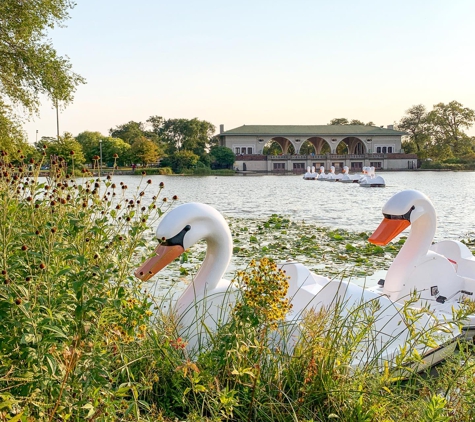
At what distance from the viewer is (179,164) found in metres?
50.8

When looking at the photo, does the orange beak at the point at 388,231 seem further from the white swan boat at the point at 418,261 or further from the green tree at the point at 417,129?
the green tree at the point at 417,129

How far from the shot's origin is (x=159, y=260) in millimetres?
2965

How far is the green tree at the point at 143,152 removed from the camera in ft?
167

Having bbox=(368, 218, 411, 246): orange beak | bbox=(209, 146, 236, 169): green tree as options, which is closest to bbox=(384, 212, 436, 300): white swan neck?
bbox=(368, 218, 411, 246): orange beak

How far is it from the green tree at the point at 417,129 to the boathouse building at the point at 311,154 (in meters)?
2.89

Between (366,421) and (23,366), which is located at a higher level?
(23,366)

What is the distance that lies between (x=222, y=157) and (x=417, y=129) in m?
25.2

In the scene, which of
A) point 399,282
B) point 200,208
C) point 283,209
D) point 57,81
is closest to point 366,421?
point 200,208

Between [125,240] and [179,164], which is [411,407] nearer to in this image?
[125,240]

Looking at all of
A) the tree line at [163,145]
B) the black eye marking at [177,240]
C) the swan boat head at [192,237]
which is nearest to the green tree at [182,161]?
the tree line at [163,145]

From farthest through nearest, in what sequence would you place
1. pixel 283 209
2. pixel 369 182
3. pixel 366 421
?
pixel 369 182 < pixel 283 209 < pixel 366 421

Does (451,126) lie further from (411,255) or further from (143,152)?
(411,255)

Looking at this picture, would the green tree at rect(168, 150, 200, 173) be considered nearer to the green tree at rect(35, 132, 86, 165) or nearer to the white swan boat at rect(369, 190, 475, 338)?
the green tree at rect(35, 132, 86, 165)

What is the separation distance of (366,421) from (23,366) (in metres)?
1.16
